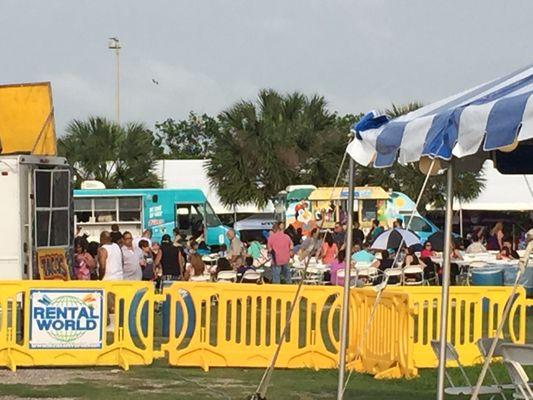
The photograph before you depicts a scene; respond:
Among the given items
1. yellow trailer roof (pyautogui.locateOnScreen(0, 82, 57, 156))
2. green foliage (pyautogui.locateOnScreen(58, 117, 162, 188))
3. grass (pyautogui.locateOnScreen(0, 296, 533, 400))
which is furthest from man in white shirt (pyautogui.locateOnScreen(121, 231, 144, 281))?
green foliage (pyautogui.locateOnScreen(58, 117, 162, 188))

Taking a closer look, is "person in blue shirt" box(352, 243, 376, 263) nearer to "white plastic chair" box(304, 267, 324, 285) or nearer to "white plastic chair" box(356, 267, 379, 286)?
"white plastic chair" box(304, 267, 324, 285)

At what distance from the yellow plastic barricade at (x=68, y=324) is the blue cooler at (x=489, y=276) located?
1123 centimetres

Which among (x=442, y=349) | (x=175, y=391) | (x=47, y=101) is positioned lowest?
(x=175, y=391)

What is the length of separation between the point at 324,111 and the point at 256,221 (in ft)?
17.1

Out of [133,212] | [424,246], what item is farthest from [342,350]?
[133,212]

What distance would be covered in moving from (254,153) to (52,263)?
85.6 feet

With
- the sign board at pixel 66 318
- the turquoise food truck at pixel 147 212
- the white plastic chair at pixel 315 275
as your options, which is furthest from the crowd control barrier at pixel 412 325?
the turquoise food truck at pixel 147 212

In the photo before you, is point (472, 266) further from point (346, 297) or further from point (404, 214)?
point (346, 297)

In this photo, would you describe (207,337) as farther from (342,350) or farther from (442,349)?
(442,349)

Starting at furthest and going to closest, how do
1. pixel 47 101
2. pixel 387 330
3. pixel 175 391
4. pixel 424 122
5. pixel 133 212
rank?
1. pixel 133 212
2. pixel 47 101
3. pixel 387 330
4. pixel 175 391
5. pixel 424 122

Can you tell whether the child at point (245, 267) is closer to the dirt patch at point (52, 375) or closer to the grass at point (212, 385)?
the grass at point (212, 385)

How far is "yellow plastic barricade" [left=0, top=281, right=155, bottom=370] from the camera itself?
53.1ft

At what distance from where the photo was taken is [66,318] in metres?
16.2

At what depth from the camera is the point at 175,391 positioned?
46.2 ft
